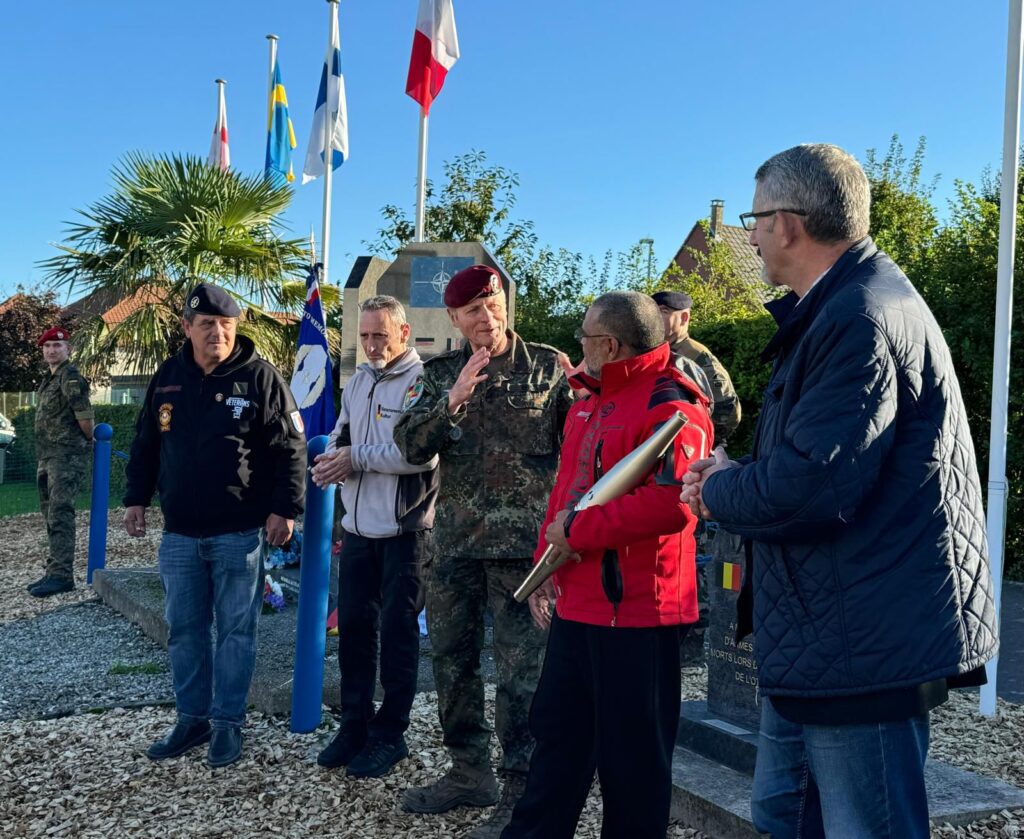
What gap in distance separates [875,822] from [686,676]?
137 inches

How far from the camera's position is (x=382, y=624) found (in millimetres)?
4074

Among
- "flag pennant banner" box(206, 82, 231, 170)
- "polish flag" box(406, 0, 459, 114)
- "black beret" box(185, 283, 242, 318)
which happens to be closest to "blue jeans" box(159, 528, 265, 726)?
"black beret" box(185, 283, 242, 318)

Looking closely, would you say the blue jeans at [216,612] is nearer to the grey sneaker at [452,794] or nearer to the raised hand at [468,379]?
the grey sneaker at [452,794]

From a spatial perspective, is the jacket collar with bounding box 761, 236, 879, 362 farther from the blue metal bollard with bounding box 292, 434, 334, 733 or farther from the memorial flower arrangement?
the memorial flower arrangement

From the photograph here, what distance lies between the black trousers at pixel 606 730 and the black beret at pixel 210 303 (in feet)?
7.80

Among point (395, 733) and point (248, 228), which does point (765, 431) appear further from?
point (248, 228)

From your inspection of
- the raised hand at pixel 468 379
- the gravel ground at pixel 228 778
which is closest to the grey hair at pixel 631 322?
the raised hand at pixel 468 379

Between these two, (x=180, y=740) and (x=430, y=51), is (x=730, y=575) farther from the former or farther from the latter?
(x=430, y=51)

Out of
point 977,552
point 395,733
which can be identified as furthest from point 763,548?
point 395,733

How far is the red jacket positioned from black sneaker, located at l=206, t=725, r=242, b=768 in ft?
6.76

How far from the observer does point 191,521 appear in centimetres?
438

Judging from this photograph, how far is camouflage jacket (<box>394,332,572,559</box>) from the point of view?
11.8 feet

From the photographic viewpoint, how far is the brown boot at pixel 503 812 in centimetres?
344

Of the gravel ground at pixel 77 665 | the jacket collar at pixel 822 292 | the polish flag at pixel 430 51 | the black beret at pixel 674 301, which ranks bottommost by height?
the gravel ground at pixel 77 665
